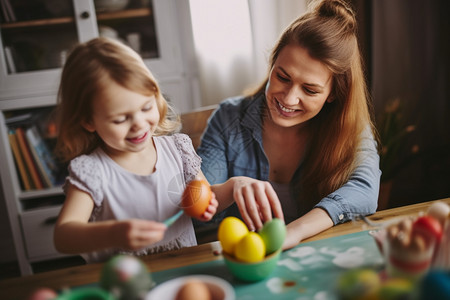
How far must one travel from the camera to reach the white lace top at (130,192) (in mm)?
865

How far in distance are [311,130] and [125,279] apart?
925mm

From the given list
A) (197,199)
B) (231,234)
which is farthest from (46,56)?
(231,234)

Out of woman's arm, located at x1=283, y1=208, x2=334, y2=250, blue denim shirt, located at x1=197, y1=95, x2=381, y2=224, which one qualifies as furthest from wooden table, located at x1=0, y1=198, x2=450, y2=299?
blue denim shirt, located at x1=197, y1=95, x2=381, y2=224

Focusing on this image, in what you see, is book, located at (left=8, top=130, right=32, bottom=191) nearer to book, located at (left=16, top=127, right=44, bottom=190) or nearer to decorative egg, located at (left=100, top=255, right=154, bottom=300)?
book, located at (left=16, top=127, right=44, bottom=190)

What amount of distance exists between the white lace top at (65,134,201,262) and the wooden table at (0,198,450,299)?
0.06 metres

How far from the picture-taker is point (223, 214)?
1.25 metres

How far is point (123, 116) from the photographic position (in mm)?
797

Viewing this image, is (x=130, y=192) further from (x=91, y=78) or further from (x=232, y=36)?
(x=232, y=36)

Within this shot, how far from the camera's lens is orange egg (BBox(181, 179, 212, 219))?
2.60ft

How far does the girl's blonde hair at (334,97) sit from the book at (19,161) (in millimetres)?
1670

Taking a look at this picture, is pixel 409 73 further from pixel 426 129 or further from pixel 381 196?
pixel 381 196

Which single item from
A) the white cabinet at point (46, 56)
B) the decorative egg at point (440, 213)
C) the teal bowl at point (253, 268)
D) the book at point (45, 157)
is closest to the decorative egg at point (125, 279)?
the teal bowl at point (253, 268)

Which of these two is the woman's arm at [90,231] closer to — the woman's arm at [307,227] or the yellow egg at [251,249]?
the yellow egg at [251,249]

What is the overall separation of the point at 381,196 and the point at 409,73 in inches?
38.3
